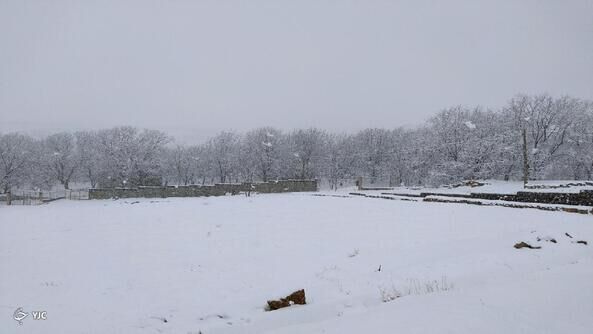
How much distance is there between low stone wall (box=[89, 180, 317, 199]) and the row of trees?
1853cm

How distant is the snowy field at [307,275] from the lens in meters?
6.18

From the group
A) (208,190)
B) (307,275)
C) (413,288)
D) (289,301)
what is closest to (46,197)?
(208,190)

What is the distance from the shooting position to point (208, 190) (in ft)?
127

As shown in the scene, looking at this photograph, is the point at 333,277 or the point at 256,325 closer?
the point at 256,325

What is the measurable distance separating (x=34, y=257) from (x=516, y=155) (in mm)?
54548

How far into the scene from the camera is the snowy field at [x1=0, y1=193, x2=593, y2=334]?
6.18 m

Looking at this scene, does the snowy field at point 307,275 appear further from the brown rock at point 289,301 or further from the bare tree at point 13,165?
the bare tree at point 13,165

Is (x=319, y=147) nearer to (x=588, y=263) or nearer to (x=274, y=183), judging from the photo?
(x=274, y=183)

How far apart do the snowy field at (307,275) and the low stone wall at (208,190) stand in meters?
21.8

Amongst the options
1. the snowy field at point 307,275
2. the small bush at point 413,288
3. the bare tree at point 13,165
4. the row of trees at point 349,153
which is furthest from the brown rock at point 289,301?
the bare tree at point 13,165

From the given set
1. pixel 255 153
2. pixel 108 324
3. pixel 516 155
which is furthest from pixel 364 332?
pixel 255 153

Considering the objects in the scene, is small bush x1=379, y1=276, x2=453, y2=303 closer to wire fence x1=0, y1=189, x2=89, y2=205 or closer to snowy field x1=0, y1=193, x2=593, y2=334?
snowy field x1=0, y1=193, x2=593, y2=334

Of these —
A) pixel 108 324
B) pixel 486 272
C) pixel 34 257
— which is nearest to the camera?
pixel 108 324

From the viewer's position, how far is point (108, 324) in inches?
261
